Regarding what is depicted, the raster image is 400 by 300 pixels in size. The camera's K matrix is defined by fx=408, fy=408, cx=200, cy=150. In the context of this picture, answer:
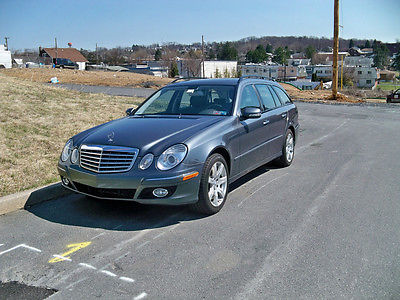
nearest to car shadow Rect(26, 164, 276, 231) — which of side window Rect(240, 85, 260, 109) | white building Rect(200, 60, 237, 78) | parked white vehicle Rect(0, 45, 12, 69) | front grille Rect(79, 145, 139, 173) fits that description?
front grille Rect(79, 145, 139, 173)

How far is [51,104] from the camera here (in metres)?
11.9

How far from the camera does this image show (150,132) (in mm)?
4977

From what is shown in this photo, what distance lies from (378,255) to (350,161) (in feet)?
14.9

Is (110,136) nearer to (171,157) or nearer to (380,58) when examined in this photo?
(171,157)

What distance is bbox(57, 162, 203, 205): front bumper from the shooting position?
4461 mm

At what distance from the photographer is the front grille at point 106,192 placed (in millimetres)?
4562

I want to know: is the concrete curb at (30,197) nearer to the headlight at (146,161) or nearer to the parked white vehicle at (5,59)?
the headlight at (146,161)

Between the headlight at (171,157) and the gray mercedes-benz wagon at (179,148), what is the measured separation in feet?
0.04

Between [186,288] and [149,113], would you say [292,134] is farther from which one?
[186,288]

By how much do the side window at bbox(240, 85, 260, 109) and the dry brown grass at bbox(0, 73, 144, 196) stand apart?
3.07 m

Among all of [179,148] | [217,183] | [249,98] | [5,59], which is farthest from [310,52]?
[179,148]

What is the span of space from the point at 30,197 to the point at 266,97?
4011 millimetres

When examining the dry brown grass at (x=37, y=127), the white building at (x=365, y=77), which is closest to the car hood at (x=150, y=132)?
the dry brown grass at (x=37, y=127)

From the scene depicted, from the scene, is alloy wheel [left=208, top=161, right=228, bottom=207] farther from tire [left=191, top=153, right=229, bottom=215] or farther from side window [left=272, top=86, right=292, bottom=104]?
side window [left=272, top=86, right=292, bottom=104]
